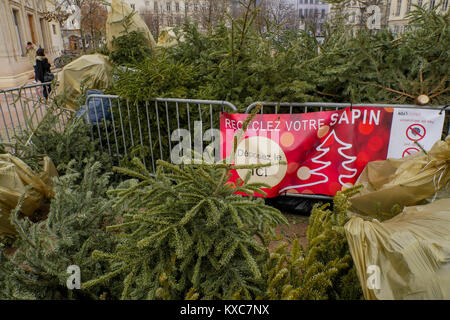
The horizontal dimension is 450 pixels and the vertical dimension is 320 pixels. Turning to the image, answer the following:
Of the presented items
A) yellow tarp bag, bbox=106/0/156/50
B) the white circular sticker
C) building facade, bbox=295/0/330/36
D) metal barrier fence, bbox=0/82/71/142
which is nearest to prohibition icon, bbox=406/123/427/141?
the white circular sticker

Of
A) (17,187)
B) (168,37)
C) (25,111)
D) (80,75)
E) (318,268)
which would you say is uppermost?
(168,37)

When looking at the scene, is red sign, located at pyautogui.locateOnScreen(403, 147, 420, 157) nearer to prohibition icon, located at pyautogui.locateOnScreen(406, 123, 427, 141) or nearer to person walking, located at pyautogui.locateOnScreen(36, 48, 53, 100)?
prohibition icon, located at pyautogui.locateOnScreen(406, 123, 427, 141)

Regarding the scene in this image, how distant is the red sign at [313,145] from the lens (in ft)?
11.1

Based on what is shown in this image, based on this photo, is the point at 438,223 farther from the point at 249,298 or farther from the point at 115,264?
the point at 115,264

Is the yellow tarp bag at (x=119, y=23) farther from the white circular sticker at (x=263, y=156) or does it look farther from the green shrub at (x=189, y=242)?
the green shrub at (x=189, y=242)

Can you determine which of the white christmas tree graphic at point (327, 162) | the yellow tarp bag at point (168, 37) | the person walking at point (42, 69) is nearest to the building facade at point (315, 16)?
the white christmas tree graphic at point (327, 162)

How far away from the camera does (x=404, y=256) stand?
149 cm

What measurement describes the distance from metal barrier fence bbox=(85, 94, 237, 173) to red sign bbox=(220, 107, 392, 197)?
53cm

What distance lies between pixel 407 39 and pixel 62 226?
4298mm

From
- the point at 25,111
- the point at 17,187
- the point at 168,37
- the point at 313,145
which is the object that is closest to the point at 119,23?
the point at 168,37

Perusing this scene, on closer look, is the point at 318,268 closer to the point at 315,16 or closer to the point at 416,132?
the point at 416,132

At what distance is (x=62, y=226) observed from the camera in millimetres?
2410

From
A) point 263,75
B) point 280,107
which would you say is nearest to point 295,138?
point 280,107

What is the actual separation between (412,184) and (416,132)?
1.03 m
